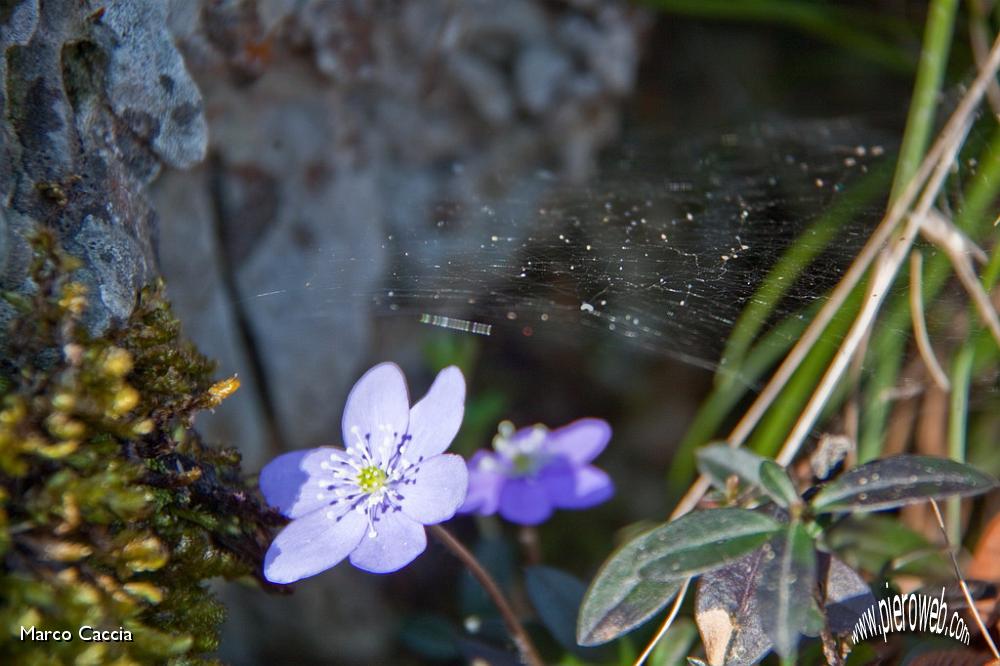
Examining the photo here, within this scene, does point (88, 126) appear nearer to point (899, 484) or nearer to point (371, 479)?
point (371, 479)

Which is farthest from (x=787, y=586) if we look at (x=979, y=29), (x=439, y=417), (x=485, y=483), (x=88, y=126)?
(x=979, y=29)

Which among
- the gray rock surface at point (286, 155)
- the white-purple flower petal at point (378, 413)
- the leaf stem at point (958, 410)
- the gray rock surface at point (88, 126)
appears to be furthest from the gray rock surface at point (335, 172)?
the leaf stem at point (958, 410)

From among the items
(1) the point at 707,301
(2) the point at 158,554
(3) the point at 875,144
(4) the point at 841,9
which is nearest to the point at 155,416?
(2) the point at 158,554

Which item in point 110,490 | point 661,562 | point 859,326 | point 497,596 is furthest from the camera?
point 859,326

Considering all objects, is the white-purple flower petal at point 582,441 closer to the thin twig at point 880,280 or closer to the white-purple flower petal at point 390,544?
the thin twig at point 880,280

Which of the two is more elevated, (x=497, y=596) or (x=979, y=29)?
(x=979, y=29)

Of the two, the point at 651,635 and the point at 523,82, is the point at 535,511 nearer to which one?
the point at 651,635
